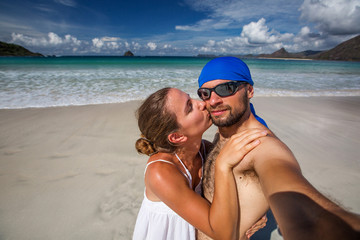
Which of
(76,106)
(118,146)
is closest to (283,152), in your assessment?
(118,146)

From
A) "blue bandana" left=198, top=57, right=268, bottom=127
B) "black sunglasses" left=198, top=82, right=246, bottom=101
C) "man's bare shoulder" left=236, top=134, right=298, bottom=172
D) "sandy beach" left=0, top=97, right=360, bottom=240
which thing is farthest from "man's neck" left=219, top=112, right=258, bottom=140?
"sandy beach" left=0, top=97, right=360, bottom=240

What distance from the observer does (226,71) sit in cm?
215

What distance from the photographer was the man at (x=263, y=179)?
2.34 feet

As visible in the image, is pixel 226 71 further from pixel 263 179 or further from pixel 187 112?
pixel 263 179

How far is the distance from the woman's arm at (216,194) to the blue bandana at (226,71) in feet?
2.92

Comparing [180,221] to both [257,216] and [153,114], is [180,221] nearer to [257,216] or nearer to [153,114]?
[257,216]

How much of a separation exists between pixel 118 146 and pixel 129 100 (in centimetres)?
441

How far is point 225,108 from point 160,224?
1.42m

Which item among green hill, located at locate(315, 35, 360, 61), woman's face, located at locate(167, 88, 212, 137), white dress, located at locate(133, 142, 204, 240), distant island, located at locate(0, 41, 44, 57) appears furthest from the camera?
green hill, located at locate(315, 35, 360, 61)

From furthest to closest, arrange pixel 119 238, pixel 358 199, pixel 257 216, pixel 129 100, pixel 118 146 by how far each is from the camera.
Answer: pixel 129 100 < pixel 118 146 < pixel 358 199 < pixel 119 238 < pixel 257 216

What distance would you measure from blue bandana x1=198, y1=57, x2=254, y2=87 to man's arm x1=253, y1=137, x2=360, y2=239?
103 centimetres

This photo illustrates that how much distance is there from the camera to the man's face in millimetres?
2148

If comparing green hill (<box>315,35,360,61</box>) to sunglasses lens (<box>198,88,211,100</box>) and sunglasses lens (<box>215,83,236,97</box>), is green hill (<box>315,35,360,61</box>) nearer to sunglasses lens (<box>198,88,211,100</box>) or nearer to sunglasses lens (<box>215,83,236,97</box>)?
sunglasses lens (<box>215,83,236,97</box>)

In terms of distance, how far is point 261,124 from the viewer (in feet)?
7.02
